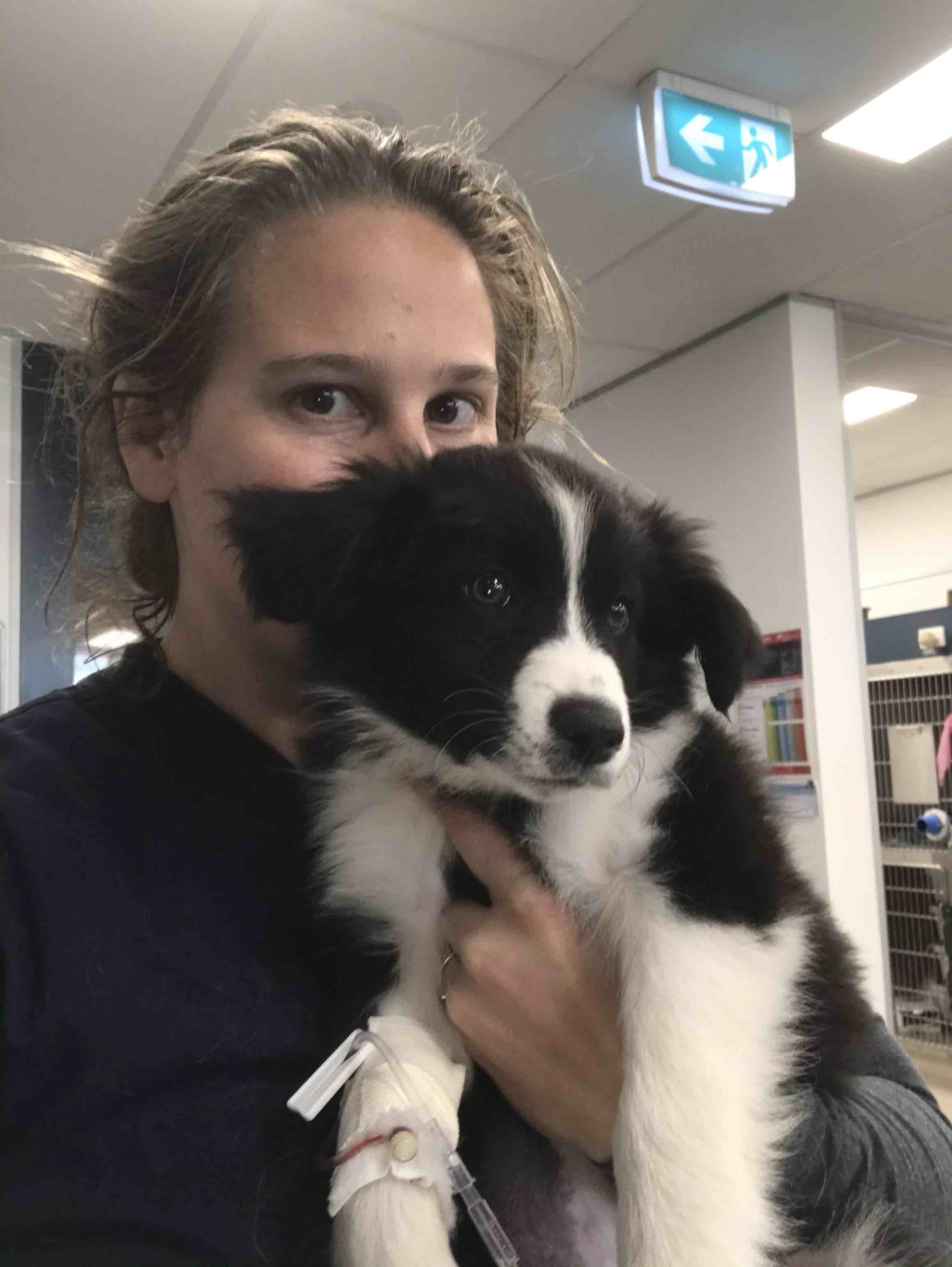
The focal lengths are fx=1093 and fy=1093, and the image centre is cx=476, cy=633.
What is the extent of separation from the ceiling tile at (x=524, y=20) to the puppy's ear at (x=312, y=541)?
1999mm

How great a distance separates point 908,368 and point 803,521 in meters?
1.49

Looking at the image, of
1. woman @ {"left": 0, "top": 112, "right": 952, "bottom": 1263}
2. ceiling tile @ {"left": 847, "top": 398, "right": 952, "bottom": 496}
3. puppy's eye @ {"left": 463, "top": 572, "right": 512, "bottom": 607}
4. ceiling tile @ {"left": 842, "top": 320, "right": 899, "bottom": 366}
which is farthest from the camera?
ceiling tile @ {"left": 847, "top": 398, "right": 952, "bottom": 496}

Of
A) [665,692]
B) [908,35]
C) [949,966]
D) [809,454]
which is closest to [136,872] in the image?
[665,692]

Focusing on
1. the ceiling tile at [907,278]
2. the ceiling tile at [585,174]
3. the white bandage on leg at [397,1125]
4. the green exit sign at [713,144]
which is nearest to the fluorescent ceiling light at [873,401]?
the ceiling tile at [907,278]

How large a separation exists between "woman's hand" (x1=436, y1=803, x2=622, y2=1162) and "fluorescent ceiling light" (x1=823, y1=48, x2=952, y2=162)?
9.48 feet

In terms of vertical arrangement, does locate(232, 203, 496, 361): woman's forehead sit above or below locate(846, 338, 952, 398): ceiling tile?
below

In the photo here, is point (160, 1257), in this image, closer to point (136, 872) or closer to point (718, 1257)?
point (136, 872)

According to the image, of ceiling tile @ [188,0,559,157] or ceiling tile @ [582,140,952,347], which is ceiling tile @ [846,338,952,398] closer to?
ceiling tile @ [582,140,952,347]

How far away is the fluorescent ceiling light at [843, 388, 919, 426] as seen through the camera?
5.74m

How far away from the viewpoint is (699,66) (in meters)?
2.97

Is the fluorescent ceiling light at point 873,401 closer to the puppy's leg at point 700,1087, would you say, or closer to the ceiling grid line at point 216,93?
the ceiling grid line at point 216,93

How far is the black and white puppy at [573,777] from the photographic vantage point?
3.64 ft

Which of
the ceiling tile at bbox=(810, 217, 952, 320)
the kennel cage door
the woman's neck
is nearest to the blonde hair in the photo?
the woman's neck

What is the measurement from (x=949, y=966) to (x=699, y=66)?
3.71 meters
